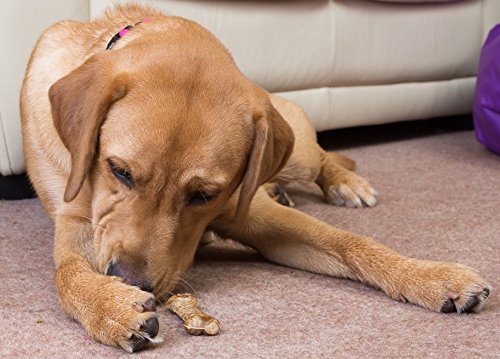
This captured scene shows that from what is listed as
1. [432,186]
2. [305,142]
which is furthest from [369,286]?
[432,186]

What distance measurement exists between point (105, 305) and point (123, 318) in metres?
0.07

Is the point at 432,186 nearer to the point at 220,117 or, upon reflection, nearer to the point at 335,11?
the point at 335,11

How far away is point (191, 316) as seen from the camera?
6.41 ft

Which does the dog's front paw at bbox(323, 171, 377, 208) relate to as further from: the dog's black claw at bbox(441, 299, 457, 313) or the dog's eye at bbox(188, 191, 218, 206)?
the dog's eye at bbox(188, 191, 218, 206)

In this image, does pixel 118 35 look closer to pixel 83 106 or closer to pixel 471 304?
pixel 83 106

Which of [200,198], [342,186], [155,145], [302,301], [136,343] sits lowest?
[342,186]

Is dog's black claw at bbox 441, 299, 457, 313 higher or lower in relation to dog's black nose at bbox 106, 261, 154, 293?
lower

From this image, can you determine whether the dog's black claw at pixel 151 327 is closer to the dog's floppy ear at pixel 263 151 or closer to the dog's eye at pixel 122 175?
the dog's eye at pixel 122 175

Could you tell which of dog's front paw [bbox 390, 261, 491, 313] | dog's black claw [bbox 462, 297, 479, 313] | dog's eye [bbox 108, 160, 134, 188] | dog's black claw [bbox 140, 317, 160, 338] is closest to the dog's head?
dog's eye [bbox 108, 160, 134, 188]

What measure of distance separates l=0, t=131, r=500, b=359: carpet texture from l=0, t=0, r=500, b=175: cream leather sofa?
0.67 m

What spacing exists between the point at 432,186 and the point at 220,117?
5.57 ft

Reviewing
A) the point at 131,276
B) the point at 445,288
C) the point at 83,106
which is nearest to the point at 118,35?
the point at 83,106

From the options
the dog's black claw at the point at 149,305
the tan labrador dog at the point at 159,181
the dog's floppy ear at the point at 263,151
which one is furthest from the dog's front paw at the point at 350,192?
the dog's black claw at the point at 149,305

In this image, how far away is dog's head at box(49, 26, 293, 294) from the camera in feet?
6.41
